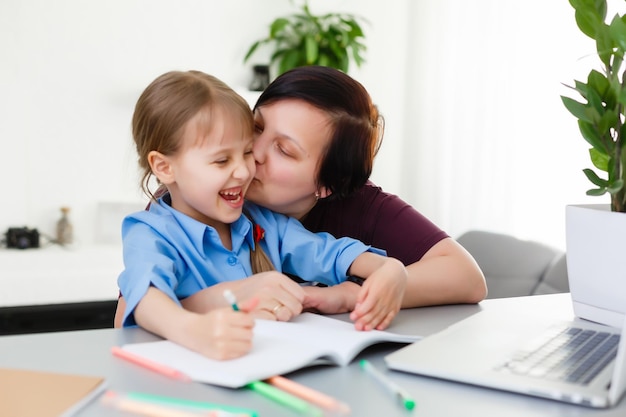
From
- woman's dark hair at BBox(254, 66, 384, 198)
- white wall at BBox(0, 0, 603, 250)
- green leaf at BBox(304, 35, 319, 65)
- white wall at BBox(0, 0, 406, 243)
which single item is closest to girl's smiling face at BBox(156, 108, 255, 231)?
woman's dark hair at BBox(254, 66, 384, 198)

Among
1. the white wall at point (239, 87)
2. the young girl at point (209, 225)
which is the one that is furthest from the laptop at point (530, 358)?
the white wall at point (239, 87)

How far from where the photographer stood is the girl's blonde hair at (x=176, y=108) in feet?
4.09

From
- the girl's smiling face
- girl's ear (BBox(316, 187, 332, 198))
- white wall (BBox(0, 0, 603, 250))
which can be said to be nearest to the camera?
the girl's smiling face

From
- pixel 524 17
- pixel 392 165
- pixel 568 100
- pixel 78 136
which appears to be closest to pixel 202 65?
pixel 78 136

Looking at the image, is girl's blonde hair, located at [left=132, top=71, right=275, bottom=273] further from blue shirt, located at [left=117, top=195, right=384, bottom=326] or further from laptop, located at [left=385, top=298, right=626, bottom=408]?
laptop, located at [left=385, top=298, right=626, bottom=408]

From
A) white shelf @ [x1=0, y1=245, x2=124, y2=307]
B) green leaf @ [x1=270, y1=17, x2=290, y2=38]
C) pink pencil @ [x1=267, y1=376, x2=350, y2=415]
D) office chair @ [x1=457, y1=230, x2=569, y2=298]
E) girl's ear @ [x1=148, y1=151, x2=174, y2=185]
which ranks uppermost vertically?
green leaf @ [x1=270, y1=17, x2=290, y2=38]

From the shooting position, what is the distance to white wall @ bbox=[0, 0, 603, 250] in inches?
142

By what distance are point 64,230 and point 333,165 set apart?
2984 millimetres

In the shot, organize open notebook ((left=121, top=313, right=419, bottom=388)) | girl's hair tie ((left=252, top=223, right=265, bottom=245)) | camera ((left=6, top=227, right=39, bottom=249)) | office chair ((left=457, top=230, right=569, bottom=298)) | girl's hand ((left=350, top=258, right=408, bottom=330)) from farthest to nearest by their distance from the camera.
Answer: camera ((left=6, top=227, right=39, bottom=249)) < office chair ((left=457, top=230, right=569, bottom=298)) < girl's hair tie ((left=252, top=223, right=265, bottom=245)) < girl's hand ((left=350, top=258, right=408, bottom=330)) < open notebook ((left=121, top=313, right=419, bottom=388))

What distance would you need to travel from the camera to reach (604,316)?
1164mm

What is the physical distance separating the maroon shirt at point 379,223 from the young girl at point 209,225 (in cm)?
18

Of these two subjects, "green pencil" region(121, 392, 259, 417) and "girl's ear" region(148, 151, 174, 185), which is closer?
"green pencil" region(121, 392, 259, 417)

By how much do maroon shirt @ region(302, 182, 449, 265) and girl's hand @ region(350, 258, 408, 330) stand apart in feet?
1.14

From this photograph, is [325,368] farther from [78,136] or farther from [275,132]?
[78,136]
